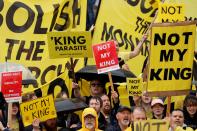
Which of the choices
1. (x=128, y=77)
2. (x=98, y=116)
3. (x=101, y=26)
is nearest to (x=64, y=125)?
(x=98, y=116)

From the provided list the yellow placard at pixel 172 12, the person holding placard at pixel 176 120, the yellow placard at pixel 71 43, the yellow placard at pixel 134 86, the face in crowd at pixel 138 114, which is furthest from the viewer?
the yellow placard at pixel 172 12

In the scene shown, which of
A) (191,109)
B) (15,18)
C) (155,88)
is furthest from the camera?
(15,18)

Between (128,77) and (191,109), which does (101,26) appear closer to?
(128,77)

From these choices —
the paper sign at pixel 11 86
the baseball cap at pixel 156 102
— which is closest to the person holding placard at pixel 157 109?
the baseball cap at pixel 156 102

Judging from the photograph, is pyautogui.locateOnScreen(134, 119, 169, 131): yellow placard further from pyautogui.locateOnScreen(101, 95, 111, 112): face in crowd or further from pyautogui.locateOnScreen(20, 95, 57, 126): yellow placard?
pyautogui.locateOnScreen(101, 95, 111, 112): face in crowd

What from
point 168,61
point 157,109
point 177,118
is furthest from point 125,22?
point 168,61

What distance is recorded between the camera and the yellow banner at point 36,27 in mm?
16875

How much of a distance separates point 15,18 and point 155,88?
530 cm

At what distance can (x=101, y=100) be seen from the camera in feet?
46.6

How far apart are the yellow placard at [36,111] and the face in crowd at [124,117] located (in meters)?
0.85

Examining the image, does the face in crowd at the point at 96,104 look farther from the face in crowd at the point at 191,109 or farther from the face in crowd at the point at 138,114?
the face in crowd at the point at 191,109

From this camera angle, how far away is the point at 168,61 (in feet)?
41.1

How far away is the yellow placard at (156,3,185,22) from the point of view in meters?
15.7

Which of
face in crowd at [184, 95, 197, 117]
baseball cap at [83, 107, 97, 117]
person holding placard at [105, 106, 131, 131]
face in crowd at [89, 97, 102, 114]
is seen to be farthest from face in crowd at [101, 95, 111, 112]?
face in crowd at [184, 95, 197, 117]
